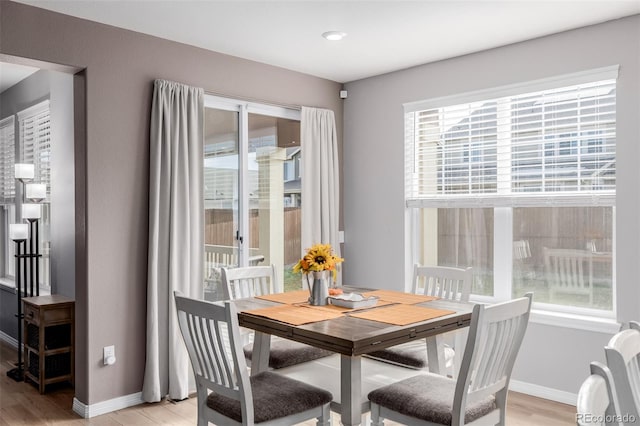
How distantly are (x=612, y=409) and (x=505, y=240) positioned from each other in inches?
120

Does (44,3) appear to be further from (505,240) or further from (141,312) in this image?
(505,240)

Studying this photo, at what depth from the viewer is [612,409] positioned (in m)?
1.22

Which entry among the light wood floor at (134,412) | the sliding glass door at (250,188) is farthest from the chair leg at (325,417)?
the sliding glass door at (250,188)

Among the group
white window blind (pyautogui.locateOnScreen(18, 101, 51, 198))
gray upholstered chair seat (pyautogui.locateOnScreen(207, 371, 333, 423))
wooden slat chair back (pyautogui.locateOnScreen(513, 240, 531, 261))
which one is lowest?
gray upholstered chair seat (pyautogui.locateOnScreen(207, 371, 333, 423))

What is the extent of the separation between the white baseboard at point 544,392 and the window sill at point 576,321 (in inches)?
18.2

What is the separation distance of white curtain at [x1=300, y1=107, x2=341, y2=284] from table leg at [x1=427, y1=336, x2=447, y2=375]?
2.01 meters

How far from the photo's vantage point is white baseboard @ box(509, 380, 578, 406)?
370 centimetres

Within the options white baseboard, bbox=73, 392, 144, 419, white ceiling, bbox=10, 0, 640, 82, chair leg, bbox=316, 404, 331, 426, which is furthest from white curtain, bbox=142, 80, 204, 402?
chair leg, bbox=316, 404, 331, 426

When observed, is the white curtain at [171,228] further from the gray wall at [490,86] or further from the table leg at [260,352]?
the gray wall at [490,86]

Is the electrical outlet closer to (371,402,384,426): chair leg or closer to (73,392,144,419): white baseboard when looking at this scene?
(73,392,144,419): white baseboard

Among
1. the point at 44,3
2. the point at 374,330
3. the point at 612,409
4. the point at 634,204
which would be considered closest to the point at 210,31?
the point at 44,3

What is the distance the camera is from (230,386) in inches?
91.0

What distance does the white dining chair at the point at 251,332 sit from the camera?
121 inches

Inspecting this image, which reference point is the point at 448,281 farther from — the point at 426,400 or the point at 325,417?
the point at 325,417
